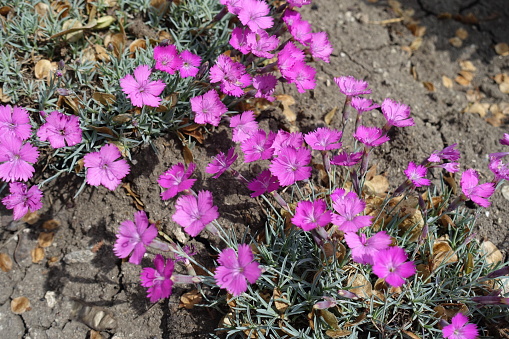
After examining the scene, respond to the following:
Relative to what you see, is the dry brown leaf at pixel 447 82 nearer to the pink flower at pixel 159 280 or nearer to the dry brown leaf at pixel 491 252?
the dry brown leaf at pixel 491 252

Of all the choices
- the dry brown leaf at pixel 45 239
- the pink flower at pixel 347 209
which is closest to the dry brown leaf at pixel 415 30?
the pink flower at pixel 347 209

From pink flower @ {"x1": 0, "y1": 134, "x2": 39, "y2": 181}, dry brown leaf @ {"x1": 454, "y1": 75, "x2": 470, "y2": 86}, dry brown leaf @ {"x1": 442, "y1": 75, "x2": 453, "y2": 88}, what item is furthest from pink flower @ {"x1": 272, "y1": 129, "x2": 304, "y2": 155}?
dry brown leaf @ {"x1": 454, "y1": 75, "x2": 470, "y2": 86}

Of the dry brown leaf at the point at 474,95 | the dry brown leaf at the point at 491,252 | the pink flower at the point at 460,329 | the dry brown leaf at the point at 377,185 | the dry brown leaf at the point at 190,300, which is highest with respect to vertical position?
the dry brown leaf at the point at 474,95

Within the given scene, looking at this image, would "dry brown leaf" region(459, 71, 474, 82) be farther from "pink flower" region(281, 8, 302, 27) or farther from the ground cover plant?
"pink flower" region(281, 8, 302, 27)

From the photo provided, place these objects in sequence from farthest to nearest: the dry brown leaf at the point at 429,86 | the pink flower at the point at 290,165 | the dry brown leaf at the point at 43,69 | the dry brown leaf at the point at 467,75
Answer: the dry brown leaf at the point at 467,75 < the dry brown leaf at the point at 429,86 < the dry brown leaf at the point at 43,69 < the pink flower at the point at 290,165

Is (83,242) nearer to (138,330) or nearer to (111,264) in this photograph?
(111,264)

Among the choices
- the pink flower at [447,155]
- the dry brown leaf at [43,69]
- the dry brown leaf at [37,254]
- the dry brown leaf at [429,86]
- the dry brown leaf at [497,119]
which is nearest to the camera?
the pink flower at [447,155]

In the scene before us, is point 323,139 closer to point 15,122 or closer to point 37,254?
point 15,122
